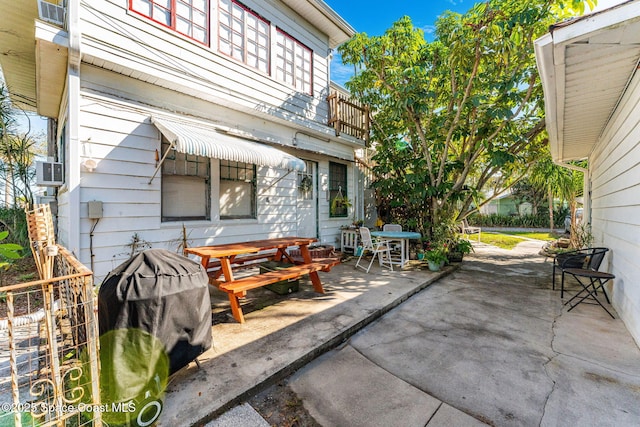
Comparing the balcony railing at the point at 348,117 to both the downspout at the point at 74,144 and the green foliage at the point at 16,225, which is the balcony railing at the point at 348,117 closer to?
the downspout at the point at 74,144

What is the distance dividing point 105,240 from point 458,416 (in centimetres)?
462

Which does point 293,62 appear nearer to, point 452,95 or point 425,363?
point 452,95

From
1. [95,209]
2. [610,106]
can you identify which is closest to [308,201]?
[95,209]

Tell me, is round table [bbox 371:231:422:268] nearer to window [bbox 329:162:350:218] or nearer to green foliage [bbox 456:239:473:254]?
green foliage [bbox 456:239:473:254]

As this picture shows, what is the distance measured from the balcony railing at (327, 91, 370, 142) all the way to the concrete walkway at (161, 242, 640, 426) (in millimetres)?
5132

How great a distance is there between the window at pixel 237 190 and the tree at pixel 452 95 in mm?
3874

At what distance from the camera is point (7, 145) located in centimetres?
602

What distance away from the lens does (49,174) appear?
4152mm

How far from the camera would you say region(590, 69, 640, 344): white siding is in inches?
134

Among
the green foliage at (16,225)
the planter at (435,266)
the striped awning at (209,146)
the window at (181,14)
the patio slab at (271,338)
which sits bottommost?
the patio slab at (271,338)

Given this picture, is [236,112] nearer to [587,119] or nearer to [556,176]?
[587,119]

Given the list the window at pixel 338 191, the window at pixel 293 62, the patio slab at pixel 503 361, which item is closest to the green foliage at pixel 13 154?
the window at pixel 293 62

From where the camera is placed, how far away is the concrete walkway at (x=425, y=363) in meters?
2.07

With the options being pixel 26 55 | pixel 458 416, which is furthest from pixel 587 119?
pixel 26 55
